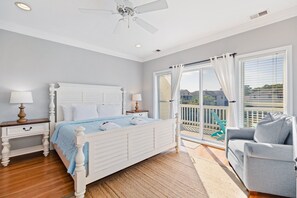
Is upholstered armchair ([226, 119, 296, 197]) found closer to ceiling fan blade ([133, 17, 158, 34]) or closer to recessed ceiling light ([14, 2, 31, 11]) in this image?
ceiling fan blade ([133, 17, 158, 34])

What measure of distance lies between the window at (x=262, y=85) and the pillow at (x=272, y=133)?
2.68ft

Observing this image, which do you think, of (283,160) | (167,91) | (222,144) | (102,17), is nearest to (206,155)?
(222,144)

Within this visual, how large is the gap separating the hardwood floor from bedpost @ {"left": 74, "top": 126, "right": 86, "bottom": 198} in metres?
0.20

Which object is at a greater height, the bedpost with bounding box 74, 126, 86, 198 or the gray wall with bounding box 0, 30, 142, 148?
the gray wall with bounding box 0, 30, 142, 148

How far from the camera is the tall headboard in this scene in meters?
3.08

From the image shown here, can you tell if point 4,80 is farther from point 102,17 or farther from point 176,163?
point 176,163

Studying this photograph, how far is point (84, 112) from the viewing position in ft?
10.2

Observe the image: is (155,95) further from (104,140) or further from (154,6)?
(154,6)

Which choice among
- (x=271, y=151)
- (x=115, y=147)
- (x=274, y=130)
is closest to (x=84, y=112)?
(x=115, y=147)

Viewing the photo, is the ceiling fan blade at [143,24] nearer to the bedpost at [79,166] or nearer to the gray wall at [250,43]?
the bedpost at [79,166]

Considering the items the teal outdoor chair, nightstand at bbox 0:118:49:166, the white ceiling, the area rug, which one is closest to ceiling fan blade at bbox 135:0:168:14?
the white ceiling

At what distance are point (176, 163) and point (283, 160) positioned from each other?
1462 millimetres

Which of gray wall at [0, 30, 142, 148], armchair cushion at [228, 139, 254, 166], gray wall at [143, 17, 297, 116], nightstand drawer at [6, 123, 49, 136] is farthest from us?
gray wall at [0, 30, 142, 148]

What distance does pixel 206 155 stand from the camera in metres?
2.81
